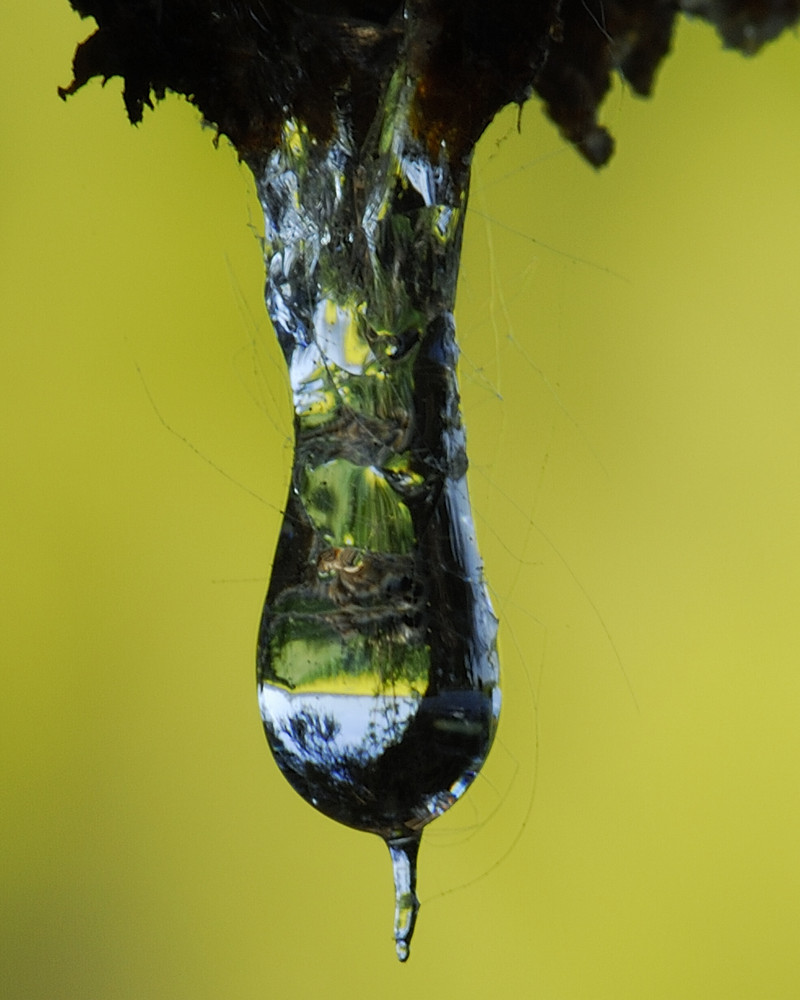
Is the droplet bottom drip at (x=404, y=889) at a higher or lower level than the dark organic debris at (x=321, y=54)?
lower

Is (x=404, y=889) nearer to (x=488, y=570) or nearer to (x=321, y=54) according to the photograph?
(x=488, y=570)

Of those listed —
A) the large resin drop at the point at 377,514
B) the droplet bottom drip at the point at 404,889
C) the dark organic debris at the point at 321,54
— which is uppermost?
the dark organic debris at the point at 321,54

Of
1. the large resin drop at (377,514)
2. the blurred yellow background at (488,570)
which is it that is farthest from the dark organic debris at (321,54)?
the blurred yellow background at (488,570)

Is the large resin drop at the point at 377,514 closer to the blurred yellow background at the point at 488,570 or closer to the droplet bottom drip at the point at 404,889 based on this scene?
the droplet bottom drip at the point at 404,889

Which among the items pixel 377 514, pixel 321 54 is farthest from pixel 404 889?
pixel 321 54

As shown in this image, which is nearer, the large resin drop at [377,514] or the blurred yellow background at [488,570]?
the large resin drop at [377,514]

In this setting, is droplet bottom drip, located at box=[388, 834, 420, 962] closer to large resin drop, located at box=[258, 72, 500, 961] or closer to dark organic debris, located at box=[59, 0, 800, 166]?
large resin drop, located at box=[258, 72, 500, 961]

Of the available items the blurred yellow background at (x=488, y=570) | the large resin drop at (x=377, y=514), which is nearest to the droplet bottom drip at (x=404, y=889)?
the large resin drop at (x=377, y=514)
